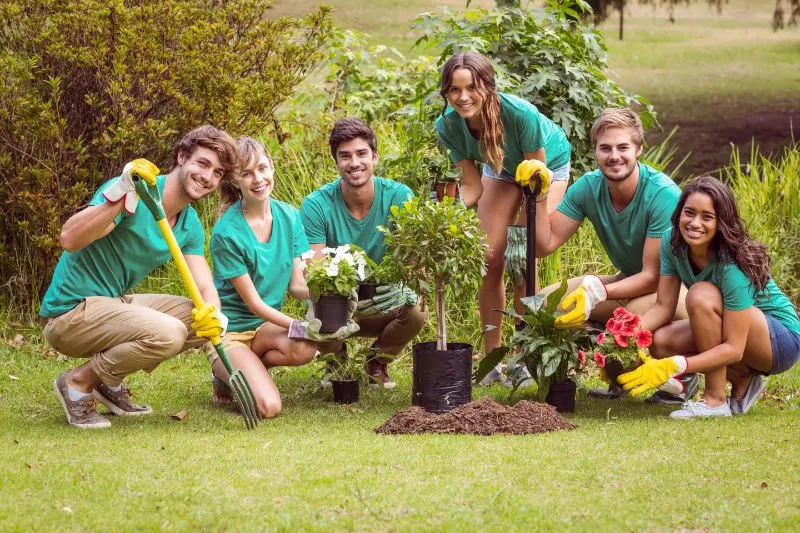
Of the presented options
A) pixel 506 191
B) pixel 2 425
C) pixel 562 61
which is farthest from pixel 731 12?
pixel 2 425

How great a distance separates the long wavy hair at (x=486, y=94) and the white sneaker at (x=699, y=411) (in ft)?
4.41

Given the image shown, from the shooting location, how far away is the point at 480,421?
4.05 metres

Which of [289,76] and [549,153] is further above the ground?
[289,76]

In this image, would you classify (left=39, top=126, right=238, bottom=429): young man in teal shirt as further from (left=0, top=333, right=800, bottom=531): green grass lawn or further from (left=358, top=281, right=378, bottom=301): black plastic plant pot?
(left=358, top=281, right=378, bottom=301): black plastic plant pot

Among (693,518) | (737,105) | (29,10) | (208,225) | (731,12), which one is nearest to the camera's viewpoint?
(693,518)

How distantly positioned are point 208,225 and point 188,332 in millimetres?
2266

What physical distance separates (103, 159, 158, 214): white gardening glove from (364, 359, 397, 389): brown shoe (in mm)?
1593

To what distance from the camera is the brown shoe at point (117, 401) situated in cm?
446

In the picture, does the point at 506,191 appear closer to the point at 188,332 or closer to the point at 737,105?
the point at 188,332

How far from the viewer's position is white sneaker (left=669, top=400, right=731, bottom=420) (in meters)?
4.24

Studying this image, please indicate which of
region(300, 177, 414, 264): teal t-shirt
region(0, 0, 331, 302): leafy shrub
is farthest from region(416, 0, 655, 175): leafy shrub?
region(300, 177, 414, 264): teal t-shirt

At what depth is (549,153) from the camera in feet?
16.1

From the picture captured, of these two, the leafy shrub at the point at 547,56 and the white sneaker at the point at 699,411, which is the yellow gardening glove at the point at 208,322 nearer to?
the white sneaker at the point at 699,411

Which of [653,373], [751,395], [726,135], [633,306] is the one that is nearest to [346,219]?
[633,306]
